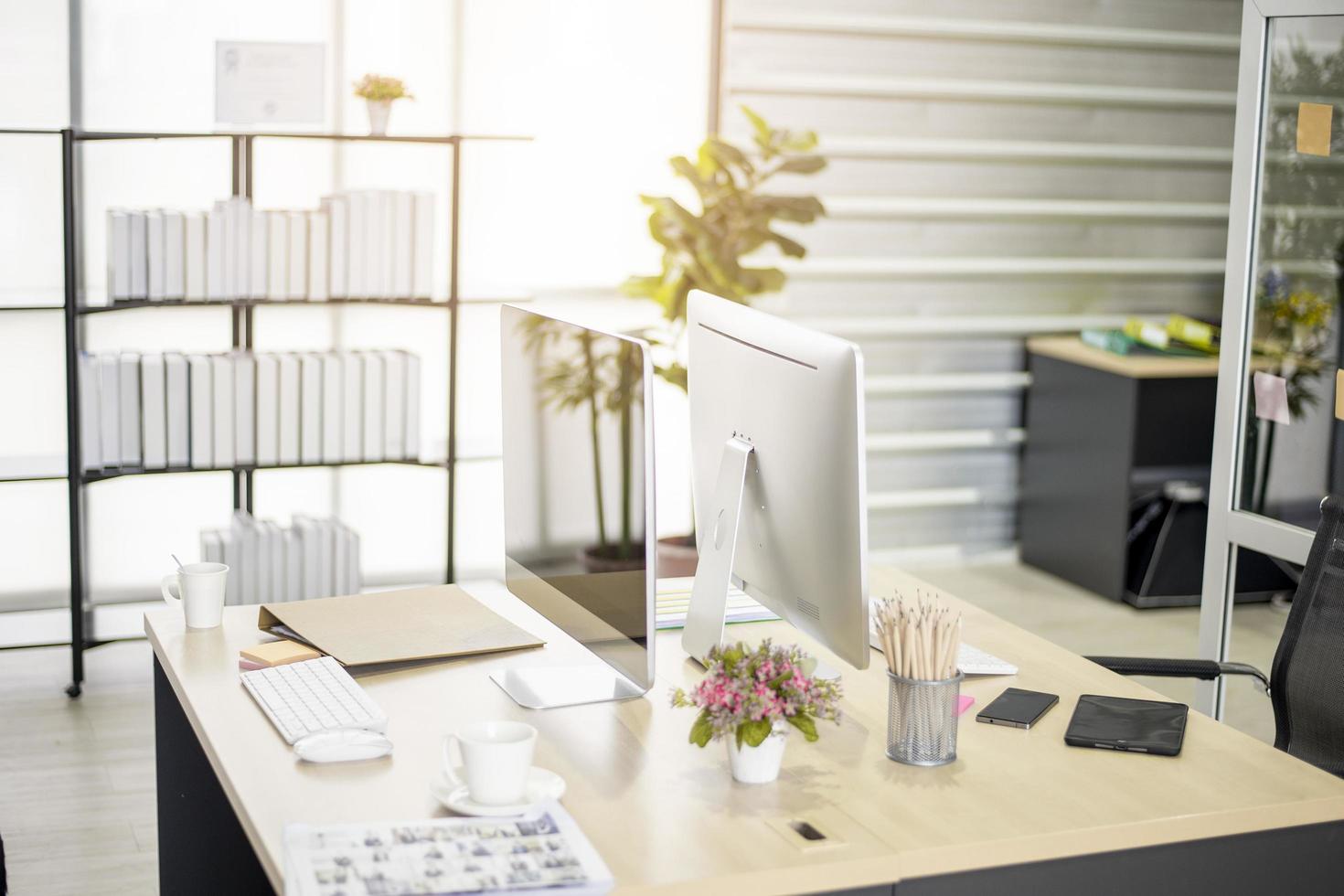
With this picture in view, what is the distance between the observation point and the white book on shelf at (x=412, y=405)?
433cm

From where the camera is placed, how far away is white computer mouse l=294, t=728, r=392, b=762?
5.92 feet

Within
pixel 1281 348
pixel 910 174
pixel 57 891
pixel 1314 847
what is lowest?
pixel 57 891

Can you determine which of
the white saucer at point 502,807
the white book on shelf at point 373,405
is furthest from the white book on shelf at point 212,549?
the white saucer at point 502,807

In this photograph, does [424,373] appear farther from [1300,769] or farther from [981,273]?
[1300,769]

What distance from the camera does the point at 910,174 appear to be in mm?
5434

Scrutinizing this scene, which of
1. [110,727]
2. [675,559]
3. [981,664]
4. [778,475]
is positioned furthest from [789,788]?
[675,559]

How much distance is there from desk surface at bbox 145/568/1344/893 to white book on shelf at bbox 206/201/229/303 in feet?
6.92

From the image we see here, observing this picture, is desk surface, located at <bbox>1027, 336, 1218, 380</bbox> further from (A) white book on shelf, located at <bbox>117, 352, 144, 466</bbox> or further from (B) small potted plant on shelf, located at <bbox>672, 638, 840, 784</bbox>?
(B) small potted plant on shelf, located at <bbox>672, 638, 840, 784</bbox>

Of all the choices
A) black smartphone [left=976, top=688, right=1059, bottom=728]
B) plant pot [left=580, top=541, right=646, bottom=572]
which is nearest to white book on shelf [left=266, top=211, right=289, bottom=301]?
plant pot [left=580, top=541, right=646, bottom=572]

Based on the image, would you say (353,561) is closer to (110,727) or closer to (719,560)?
(110,727)

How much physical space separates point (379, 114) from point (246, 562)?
4.28ft

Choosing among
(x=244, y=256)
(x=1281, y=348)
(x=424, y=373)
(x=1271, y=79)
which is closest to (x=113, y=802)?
(x=244, y=256)

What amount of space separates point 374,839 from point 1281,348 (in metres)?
2.66

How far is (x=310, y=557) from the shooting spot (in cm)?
425
